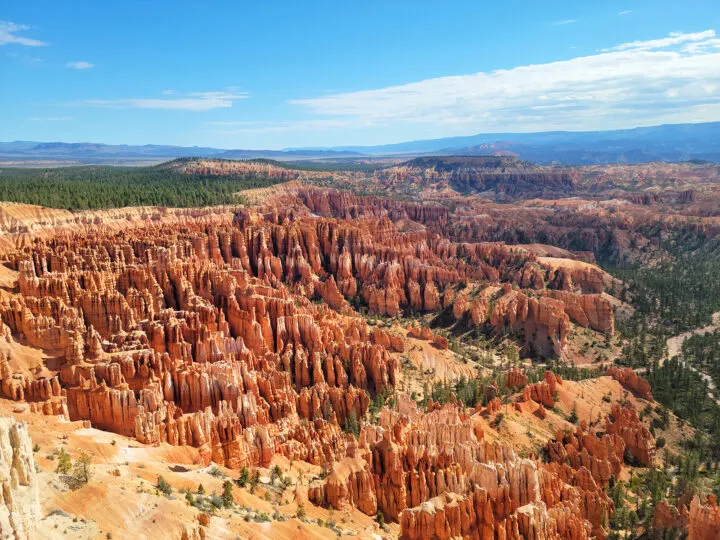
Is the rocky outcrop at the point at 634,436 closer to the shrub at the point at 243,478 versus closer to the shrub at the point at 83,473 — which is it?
the shrub at the point at 243,478

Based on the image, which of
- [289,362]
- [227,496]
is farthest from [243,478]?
[289,362]

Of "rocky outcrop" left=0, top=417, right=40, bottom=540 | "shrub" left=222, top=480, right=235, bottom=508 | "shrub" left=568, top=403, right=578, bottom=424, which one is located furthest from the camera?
"shrub" left=568, top=403, right=578, bottom=424

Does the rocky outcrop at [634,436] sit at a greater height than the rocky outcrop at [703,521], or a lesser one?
lesser

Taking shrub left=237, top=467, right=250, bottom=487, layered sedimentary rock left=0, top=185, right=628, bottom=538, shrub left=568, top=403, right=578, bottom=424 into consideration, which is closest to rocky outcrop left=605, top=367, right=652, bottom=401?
layered sedimentary rock left=0, top=185, right=628, bottom=538

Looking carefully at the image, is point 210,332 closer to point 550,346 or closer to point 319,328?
point 319,328

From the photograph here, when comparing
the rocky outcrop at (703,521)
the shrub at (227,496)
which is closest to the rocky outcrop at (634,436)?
the rocky outcrop at (703,521)

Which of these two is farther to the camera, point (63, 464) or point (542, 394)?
point (542, 394)

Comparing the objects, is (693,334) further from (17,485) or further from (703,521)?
(17,485)

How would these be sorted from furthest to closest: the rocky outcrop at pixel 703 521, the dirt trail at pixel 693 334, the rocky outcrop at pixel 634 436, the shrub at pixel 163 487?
1. the dirt trail at pixel 693 334
2. the rocky outcrop at pixel 634 436
3. the rocky outcrop at pixel 703 521
4. the shrub at pixel 163 487

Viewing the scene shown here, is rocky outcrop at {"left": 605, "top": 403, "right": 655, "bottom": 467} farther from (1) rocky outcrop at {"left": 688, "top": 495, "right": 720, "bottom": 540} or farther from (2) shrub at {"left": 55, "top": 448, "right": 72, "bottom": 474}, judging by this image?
(2) shrub at {"left": 55, "top": 448, "right": 72, "bottom": 474}
